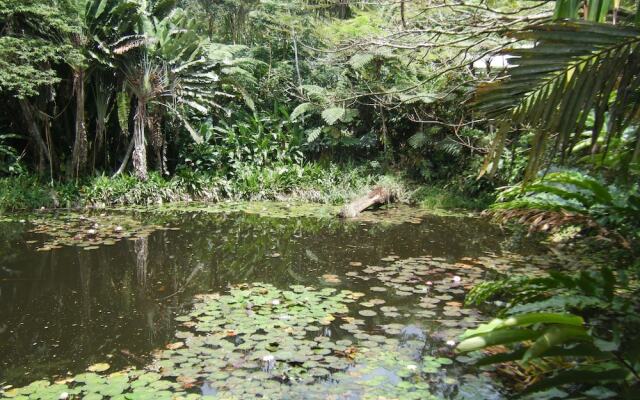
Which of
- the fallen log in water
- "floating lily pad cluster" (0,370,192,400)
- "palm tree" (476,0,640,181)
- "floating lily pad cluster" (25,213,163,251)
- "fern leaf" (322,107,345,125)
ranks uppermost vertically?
"palm tree" (476,0,640,181)

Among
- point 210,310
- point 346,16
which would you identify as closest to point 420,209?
point 210,310

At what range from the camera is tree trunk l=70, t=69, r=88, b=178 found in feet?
29.4

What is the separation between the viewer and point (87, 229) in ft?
22.6

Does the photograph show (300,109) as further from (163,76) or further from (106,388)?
(106,388)

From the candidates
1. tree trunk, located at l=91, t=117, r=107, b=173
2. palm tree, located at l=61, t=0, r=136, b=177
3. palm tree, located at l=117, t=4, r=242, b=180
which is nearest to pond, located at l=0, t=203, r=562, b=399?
palm tree, located at l=61, t=0, r=136, b=177

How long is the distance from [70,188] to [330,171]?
5.40 m

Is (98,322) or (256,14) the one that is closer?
(98,322)

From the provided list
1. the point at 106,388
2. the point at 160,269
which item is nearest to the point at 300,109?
the point at 160,269

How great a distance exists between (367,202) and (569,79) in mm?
6932

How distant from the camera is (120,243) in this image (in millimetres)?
6195

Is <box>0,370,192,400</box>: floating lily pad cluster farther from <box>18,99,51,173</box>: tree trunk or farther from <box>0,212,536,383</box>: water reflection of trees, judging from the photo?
<box>18,99,51,173</box>: tree trunk

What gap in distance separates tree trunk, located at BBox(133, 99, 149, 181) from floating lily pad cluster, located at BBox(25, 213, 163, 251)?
1.76 metres

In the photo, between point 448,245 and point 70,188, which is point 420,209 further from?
point 70,188

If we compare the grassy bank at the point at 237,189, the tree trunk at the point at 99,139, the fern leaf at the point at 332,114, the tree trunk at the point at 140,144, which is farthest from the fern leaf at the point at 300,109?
the tree trunk at the point at 99,139
